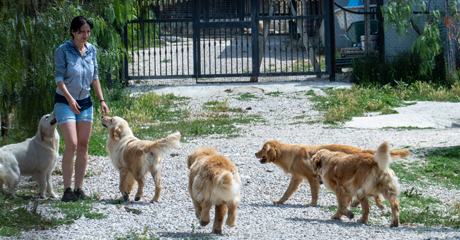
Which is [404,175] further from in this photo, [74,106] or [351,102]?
[351,102]

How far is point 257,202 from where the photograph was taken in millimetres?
5738

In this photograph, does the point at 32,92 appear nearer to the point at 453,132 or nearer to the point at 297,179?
the point at 297,179

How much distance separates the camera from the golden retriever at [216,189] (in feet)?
13.3

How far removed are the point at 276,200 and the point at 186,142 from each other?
3244mm

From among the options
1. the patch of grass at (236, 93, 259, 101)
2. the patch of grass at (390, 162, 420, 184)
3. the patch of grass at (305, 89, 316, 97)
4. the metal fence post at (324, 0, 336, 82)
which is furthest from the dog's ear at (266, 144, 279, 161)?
the metal fence post at (324, 0, 336, 82)

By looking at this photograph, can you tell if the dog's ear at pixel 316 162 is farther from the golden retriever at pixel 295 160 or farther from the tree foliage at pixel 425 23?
the tree foliage at pixel 425 23

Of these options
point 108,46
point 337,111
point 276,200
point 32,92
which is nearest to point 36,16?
point 32,92

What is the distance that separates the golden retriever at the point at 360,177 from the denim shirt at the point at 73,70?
2743mm

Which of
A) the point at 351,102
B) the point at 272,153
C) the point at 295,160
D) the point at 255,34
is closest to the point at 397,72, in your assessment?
the point at 351,102

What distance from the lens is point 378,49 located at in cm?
1495

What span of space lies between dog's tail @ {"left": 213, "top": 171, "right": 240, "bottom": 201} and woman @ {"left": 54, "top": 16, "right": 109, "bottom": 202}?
1973mm

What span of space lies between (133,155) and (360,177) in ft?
8.32

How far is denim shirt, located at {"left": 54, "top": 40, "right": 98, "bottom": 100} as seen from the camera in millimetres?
5156

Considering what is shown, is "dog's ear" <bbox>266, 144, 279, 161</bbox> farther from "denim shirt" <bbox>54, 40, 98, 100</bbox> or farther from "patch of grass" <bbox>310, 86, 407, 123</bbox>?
"patch of grass" <bbox>310, 86, 407, 123</bbox>
